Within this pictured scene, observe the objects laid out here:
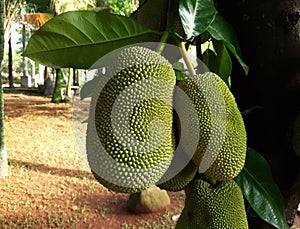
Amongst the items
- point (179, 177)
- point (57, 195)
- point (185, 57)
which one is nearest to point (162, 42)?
point (185, 57)

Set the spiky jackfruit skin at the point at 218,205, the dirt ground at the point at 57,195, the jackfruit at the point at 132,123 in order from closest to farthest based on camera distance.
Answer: the jackfruit at the point at 132,123 < the spiky jackfruit skin at the point at 218,205 < the dirt ground at the point at 57,195

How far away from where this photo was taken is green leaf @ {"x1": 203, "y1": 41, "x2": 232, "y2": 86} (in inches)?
19.9

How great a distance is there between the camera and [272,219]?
0.49 meters

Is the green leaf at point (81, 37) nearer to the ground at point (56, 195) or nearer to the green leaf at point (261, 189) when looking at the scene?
the green leaf at point (261, 189)

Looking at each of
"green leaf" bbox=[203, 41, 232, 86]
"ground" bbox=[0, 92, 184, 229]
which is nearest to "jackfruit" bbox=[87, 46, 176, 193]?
"green leaf" bbox=[203, 41, 232, 86]

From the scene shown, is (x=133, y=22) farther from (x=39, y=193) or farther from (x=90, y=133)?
(x=39, y=193)

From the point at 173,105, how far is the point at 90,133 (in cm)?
10

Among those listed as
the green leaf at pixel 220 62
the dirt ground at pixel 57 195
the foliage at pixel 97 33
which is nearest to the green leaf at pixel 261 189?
the foliage at pixel 97 33

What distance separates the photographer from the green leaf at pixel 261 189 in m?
0.49

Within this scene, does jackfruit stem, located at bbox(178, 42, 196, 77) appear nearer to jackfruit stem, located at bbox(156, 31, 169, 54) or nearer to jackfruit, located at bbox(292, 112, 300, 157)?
jackfruit stem, located at bbox(156, 31, 169, 54)

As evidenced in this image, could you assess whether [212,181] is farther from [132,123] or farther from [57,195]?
[57,195]

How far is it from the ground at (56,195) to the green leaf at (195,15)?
7.50ft

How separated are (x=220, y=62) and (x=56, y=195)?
8.86ft

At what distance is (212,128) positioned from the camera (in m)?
0.41
